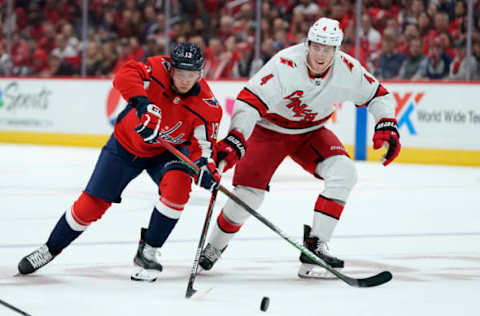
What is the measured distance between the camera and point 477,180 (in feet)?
25.9

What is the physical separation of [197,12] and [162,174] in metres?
7.19

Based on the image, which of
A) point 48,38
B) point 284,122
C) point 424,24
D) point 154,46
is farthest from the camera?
point 48,38

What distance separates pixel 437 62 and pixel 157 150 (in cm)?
602

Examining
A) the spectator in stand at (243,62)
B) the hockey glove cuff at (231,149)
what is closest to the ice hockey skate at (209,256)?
the hockey glove cuff at (231,149)

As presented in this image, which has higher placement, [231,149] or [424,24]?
[231,149]

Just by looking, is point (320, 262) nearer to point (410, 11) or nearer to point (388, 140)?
point (388, 140)

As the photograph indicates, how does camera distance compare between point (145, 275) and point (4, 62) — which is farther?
point (4, 62)

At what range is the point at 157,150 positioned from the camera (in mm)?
3797

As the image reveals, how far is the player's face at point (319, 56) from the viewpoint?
3801mm

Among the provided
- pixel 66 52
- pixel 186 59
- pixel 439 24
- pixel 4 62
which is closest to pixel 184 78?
pixel 186 59

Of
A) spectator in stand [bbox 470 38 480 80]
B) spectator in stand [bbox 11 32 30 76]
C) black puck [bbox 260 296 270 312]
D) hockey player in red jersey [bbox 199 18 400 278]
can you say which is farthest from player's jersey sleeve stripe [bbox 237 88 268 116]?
spectator in stand [bbox 11 32 30 76]

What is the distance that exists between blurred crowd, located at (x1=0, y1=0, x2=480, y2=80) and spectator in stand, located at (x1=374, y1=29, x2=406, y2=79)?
1cm

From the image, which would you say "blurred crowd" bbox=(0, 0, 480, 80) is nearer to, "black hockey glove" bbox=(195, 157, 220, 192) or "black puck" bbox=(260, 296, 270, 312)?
"black hockey glove" bbox=(195, 157, 220, 192)

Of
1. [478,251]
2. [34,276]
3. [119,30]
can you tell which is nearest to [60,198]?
[34,276]
